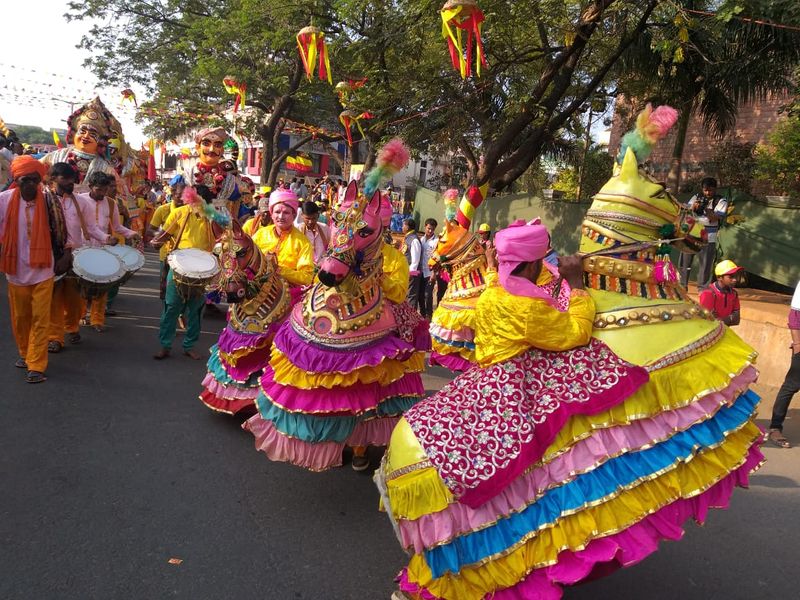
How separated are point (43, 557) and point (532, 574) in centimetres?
246

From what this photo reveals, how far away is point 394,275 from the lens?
4.41 m

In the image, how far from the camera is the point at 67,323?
6953 millimetres

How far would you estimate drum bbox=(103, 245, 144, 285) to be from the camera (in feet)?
22.1

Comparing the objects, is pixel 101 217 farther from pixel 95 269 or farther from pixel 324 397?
pixel 324 397

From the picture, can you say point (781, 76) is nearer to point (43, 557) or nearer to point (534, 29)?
point (534, 29)

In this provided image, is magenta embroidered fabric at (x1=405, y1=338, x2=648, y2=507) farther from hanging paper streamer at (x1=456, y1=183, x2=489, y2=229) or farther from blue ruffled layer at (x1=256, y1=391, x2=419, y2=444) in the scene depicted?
hanging paper streamer at (x1=456, y1=183, x2=489, y2=229)

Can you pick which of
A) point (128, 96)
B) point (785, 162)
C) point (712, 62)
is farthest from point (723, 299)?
point (128, 96)

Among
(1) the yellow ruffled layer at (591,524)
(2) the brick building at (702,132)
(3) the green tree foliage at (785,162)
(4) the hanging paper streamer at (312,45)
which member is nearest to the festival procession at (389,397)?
(1) the yellow ruffled layer at (591,524)

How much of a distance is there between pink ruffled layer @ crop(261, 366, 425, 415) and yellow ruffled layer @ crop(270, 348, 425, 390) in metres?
0.04

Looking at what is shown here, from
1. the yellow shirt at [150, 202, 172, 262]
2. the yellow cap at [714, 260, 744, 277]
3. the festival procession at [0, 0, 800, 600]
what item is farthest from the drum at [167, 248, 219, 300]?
the yellow cap at [714, 260, 744, 277]

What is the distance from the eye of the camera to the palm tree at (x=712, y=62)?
9344 millimetres

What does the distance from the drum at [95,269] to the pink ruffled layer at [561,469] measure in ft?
17.1

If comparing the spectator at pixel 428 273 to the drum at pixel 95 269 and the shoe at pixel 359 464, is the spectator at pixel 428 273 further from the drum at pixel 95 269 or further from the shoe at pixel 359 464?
the shoe at pixel 359 464

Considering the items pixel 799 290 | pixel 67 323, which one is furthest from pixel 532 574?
pixel 67 323
